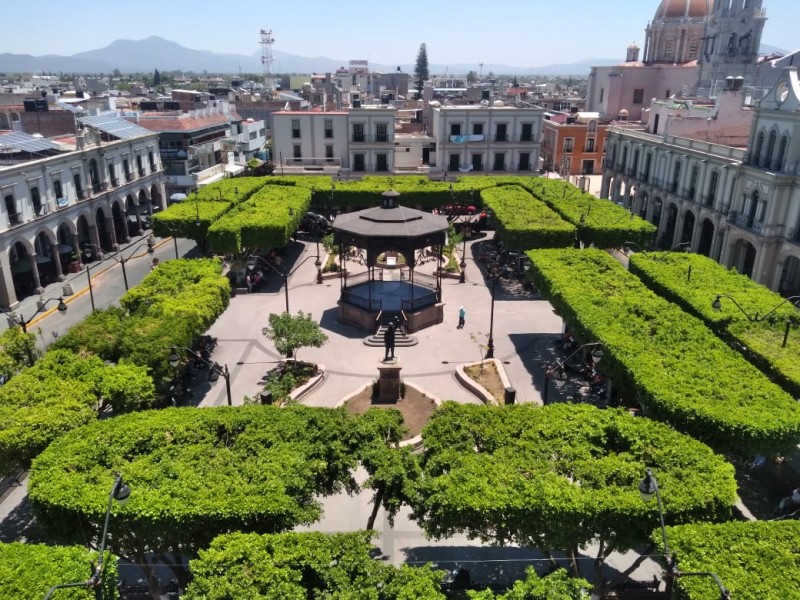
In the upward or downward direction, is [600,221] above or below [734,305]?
above

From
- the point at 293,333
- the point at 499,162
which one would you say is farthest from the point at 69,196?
the point at 499,162

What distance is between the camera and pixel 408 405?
3077 centimetres

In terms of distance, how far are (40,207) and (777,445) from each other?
5043 cm

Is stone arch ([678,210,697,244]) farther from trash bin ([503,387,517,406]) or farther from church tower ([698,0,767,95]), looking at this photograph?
trash bin ([503,387,517,406])

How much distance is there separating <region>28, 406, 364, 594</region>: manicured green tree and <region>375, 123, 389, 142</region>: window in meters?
56.0

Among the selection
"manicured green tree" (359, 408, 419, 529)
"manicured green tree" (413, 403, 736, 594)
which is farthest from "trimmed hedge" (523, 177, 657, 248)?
"manicured green tree" (359, 408, 419, 529)

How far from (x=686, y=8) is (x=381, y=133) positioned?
58.1 metres

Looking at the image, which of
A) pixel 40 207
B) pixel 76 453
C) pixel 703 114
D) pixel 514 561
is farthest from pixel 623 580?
pixel 703 114

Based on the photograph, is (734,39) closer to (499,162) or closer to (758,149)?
(499,162)

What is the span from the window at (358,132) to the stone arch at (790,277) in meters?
46.4

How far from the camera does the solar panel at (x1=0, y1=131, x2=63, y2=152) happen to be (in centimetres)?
4681

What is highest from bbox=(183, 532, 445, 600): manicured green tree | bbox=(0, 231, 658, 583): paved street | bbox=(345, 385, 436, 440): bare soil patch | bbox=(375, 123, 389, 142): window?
bbox=(375, 123, 389, 142): window

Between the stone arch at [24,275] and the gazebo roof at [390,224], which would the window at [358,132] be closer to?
the gazebo roof at [390,224]

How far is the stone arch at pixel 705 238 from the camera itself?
183 feet
